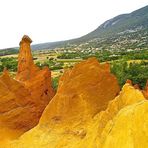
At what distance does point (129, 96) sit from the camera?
17156mm

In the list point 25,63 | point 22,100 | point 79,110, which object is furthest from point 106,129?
point 25,63

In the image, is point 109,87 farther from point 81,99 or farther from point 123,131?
point 123,131

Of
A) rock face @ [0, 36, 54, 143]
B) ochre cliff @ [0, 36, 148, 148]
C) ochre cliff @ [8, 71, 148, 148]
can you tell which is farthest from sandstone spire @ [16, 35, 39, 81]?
ochre cliff @ [8, 71, 148, 148]

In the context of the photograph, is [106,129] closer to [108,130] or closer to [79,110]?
[108,130]

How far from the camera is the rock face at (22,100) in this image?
28.8m

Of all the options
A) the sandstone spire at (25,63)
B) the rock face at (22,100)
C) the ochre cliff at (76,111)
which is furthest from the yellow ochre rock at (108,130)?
the sandstone spire at (25,63)

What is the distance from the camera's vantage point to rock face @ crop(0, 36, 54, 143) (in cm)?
2883

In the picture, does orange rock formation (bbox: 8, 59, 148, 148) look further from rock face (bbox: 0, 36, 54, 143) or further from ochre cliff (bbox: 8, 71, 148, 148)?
rock face (bbox: 0, 36, 54, 143)

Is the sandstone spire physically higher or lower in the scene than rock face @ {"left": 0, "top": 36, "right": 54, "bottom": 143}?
higher

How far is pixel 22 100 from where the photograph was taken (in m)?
31.2

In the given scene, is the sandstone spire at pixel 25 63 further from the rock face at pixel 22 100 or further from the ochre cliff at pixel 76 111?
the ochre cliff at pixel 76 111

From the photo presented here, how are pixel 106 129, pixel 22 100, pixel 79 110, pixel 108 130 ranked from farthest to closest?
pixel 22 100, pixel 79 110, pixel 106 129, pixel 108 130

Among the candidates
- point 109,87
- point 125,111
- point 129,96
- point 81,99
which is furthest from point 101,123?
point 109,87

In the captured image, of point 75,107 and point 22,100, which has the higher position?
point 75,107
